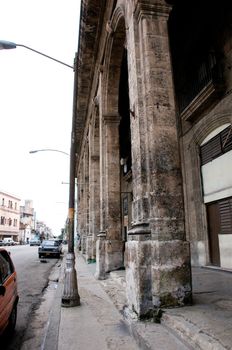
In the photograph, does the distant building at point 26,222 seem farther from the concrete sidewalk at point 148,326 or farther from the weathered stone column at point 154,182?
the weathered stone column at point 154,182

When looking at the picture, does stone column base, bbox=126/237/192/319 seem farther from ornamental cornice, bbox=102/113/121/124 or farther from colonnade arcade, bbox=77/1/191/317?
ornamental cornice, bbox=102/113/121/124

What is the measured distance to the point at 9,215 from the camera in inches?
3211

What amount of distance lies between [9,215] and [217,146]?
255ft

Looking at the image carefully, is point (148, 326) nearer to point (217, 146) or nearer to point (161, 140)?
point (161, 140)

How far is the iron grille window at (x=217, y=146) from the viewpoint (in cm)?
996

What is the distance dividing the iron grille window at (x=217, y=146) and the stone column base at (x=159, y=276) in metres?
→ 5.52

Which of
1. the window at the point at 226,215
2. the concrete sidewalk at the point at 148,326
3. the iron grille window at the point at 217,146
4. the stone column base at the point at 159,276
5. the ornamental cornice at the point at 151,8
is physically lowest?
the concrete sidewalk at the point at 148,326

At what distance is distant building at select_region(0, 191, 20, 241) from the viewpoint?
251 feet

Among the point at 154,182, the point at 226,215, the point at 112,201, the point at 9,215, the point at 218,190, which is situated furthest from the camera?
the point at 9,215

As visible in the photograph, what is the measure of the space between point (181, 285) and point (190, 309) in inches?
15.5

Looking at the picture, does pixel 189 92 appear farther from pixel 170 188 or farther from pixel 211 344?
pixel 211 344

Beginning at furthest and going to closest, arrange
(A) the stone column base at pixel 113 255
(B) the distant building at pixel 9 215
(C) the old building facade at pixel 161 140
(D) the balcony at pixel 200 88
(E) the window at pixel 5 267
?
(B) the distant building at pixel 9 215 < (A) the stone column base at pixel 113 255 < (D) the balcony at pixel 200 88 < (C) the old building facade at pixel 161 140 < (E) the window at pixel 5 267

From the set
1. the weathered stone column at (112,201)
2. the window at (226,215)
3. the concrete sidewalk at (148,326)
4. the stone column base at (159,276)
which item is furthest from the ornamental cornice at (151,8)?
the window at (226,215)

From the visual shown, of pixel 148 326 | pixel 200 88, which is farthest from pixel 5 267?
pixel 200 88
